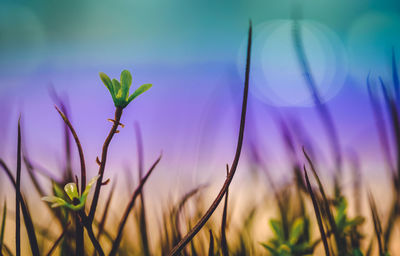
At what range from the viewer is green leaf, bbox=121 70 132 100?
450 mm

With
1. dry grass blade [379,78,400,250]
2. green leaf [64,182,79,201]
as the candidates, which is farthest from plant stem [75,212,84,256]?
dry grass blade [379,78,400,250]

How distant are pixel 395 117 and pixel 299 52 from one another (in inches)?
9.5

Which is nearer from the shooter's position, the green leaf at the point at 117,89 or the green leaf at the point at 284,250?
the green leaf at the point at 117,89

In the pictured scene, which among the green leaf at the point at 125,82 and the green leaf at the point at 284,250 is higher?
the green leaf at the point at 125,82

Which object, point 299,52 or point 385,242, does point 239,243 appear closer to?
point 385,242

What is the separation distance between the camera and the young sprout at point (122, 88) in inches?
17.5

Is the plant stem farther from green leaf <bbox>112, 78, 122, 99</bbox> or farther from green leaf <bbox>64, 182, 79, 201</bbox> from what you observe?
green leaf <bbox>112, 78, 122, 99</bbox>

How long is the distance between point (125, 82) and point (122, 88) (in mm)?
11

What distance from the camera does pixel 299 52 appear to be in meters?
0.79

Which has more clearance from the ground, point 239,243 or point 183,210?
point 183,210

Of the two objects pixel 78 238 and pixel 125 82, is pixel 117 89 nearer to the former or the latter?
pixel 125 82

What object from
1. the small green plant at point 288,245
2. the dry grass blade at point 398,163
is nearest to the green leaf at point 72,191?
the small green plant at point 288,245

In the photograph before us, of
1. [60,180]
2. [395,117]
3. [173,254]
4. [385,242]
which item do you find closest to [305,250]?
[385,242]

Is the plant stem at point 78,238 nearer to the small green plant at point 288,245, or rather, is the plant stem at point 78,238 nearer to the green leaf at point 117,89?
the green leaf at point 117,89
